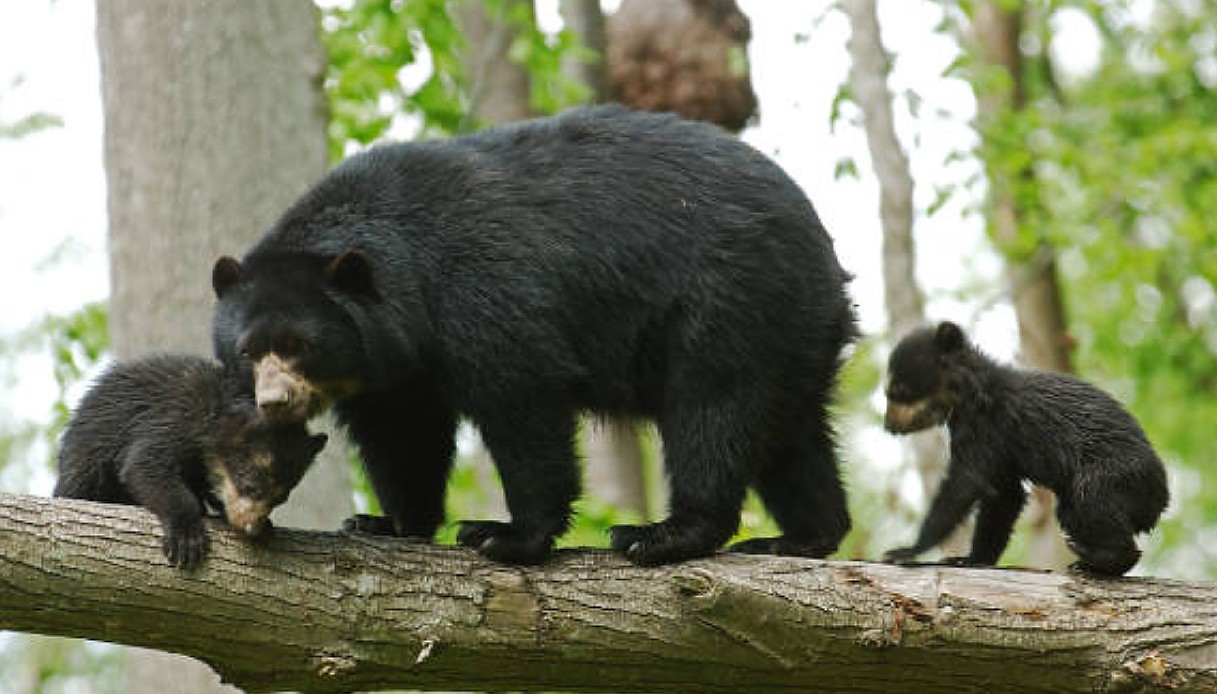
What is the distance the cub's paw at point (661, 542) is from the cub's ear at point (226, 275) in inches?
67.5

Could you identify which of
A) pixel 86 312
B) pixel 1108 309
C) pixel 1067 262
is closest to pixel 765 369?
pixel 86 312

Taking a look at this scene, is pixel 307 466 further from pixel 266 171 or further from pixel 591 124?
pixel 266 171

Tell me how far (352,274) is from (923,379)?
8.50ft

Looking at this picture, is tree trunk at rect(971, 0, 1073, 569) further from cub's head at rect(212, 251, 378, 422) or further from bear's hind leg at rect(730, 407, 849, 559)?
cub's head at rect(212, 251, 378, 422)

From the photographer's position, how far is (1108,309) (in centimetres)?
2375

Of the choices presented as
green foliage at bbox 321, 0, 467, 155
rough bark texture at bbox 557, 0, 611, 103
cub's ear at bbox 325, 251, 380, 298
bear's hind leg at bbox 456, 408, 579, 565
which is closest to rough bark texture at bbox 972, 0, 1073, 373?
rough bark texture at bbox 557, 0, 611, 103

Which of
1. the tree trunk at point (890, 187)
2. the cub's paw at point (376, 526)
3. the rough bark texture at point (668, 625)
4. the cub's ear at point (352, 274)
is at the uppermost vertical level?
the tree trunk at point (890, 187)

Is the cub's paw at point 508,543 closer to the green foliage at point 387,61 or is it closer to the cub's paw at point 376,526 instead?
the cub's paw at point 376,526

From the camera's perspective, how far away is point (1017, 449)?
241 inches

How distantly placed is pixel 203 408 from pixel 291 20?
321 cm

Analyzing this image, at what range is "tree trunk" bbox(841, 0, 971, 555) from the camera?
9.71 metres

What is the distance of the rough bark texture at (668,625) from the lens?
193 inches

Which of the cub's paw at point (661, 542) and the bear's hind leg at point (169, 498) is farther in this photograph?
the cub's paw at point (661, 542)

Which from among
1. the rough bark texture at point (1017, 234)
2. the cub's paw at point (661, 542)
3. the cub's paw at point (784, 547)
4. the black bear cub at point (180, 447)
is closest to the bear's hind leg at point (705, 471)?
the cub's paw at point (661, 542)
